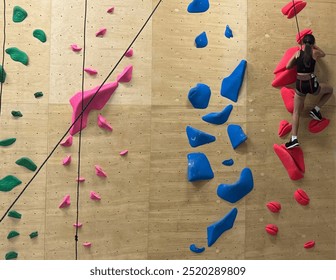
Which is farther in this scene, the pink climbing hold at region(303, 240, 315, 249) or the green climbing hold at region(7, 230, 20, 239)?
the pink climbing hold at region(303, 240, 315, 249)

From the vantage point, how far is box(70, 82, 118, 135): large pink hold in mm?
2340

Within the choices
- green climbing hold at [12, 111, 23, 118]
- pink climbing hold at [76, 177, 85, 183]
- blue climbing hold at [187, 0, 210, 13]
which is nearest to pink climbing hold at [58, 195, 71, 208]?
pink climbing hold at [76, 177, 85, 183]

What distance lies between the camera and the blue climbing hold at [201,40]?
244cm

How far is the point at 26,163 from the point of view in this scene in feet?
7.57

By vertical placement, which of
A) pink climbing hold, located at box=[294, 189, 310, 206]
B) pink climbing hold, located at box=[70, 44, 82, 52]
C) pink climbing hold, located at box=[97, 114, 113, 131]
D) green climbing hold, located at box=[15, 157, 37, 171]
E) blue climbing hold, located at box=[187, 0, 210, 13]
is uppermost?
blue climbing hold, located at box=[187, 0, 210, 13]

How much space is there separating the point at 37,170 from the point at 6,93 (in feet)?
1.66

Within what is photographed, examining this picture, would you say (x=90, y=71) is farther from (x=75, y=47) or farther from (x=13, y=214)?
(x=13, y=214)

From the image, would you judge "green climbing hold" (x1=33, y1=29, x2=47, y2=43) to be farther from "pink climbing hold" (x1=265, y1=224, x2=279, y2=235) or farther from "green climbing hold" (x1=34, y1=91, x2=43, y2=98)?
"pink climbing hold" (x1=265, y1=224, x2=279, y2=235)

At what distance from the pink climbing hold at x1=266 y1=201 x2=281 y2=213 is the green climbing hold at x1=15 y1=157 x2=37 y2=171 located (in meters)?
1.51

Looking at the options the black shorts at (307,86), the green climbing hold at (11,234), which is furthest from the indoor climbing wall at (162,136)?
the black shorts at (307,86)

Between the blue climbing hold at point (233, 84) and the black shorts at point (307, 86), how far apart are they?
14.2 inches
